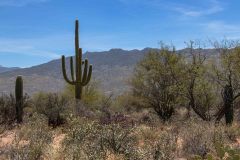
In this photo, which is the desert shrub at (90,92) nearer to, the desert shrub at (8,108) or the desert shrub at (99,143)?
the desert shrub at (8,108)

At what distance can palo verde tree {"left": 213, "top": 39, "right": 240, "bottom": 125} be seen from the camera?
60.7 ft

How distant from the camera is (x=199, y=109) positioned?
802 inches

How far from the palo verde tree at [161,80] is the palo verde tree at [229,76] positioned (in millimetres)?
2310

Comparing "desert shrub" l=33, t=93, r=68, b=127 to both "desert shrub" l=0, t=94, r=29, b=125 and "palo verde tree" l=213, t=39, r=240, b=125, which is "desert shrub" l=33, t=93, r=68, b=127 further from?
"palo verde tree" l=213, t=39, r=240, b=125

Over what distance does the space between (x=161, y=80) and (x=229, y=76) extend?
558 cm

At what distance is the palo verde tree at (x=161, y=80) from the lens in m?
22.8

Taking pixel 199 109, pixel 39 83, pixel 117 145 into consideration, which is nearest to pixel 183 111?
pixel 199 109

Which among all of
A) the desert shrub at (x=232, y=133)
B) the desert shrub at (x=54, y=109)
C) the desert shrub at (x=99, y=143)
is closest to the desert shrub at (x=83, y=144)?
the desert shrub at (x=99, y=143)

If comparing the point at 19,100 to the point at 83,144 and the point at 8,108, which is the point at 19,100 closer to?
the point at 8,108

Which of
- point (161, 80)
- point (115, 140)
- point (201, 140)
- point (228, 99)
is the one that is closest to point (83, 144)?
point (115, 140)

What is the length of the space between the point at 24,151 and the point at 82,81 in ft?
49.5

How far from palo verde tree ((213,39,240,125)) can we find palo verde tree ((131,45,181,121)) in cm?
231

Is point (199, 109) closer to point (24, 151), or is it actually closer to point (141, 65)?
point (141, 65)

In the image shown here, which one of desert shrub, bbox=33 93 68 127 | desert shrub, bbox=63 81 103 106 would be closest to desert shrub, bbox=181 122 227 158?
desert shrub, bbox=33 93 68 127
